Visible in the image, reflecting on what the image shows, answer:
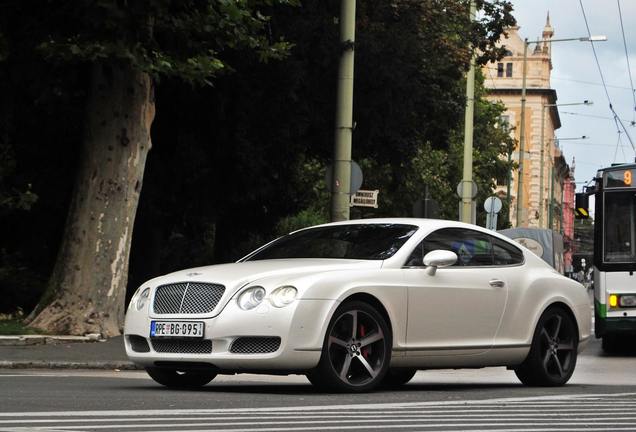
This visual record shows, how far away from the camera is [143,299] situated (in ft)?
38.8

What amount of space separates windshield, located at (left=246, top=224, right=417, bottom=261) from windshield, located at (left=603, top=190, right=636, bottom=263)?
10312 millimetres

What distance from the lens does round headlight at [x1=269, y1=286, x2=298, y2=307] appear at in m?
11.2

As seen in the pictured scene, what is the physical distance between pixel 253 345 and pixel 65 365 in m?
5.11

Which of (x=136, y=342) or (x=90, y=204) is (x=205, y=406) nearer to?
(x=136, y=342)

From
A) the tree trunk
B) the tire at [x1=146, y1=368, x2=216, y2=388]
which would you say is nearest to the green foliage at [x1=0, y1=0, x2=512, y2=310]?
the tree trunk

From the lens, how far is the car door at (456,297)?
12258 millimetres

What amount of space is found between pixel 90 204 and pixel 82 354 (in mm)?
3194

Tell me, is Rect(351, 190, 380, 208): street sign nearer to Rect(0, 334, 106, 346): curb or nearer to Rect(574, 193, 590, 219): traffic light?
Rect(574, 193, 590, 219): traffic light

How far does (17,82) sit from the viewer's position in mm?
21594

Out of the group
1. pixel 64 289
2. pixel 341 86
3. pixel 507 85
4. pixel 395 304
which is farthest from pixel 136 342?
pixel 507 85

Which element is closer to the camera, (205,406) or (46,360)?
(205,406)

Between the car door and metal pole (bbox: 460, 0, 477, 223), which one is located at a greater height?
metal pole (bbox: 460, 0, 477, 223)

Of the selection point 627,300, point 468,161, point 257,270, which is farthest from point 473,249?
point 468,161

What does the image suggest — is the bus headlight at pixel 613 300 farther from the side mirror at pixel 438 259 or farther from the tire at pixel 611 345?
the side mirror at pixel 438 259
